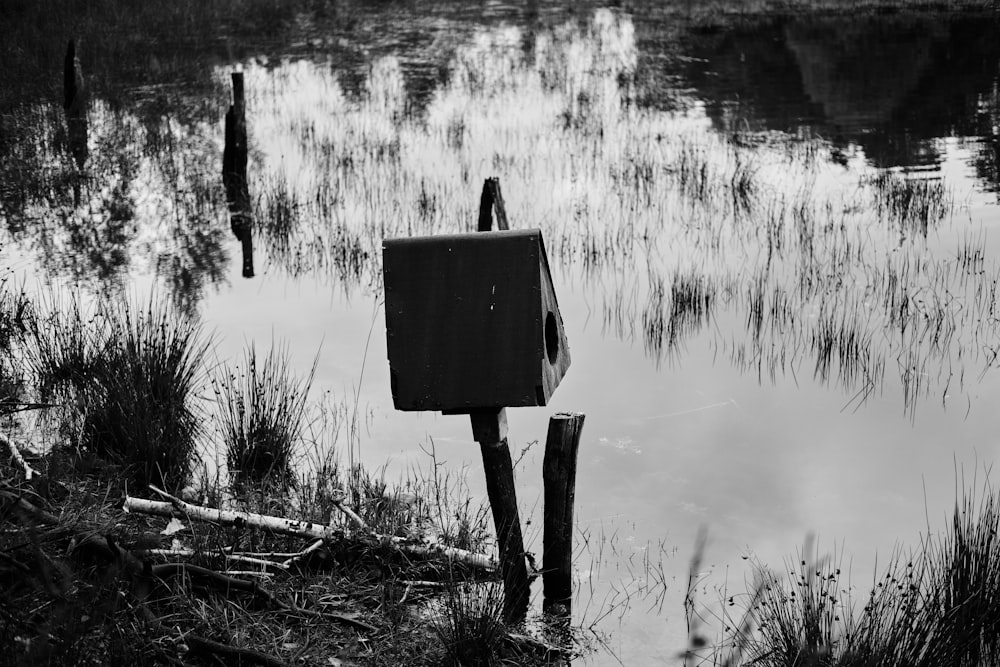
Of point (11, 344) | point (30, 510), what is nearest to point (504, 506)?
point (30, 510)

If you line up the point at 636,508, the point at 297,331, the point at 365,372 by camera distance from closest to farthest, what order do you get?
the point at 636,508, the point at 365,372, the point at 297,331

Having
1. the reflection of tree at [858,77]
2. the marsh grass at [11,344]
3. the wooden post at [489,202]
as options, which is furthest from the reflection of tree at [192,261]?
the reflection of tree at [858,77]

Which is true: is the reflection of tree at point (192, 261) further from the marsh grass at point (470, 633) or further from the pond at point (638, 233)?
the marsh grass at point (470, 633)

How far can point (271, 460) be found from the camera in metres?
5.88

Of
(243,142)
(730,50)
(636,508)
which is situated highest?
(730,50)

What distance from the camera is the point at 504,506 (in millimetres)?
4570

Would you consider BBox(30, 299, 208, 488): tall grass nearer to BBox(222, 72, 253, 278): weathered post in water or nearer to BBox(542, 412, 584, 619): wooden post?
BBox(542, 412, 584, 619): wooden post

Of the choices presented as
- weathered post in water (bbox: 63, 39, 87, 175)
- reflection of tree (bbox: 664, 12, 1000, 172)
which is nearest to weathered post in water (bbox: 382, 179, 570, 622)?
reflection of tree (bbox: 664, 12, 1000, 172)

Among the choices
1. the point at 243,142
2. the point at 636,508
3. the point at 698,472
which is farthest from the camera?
the point at 243,142

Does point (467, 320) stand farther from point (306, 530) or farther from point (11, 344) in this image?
point (11, 344)

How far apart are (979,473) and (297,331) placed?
524 centimetres

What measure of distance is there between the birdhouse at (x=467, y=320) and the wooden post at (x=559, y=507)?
0.19 meters

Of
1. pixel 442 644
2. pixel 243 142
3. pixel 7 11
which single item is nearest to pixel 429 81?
pixel 243 142

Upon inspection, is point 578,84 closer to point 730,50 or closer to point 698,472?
point 730,50
